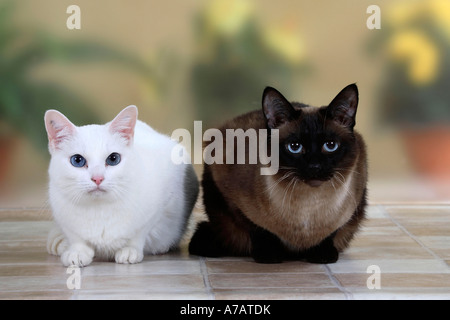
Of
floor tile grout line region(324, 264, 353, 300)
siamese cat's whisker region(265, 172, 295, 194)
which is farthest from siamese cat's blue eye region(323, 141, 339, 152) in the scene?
floor tile grout line region(324, 264, 353, 300)

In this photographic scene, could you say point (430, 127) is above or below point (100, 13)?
below

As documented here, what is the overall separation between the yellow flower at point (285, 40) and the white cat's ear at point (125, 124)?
3.78 ft

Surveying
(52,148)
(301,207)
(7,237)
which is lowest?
(7,237)

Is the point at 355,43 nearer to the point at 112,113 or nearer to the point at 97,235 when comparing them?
the point at 112,113

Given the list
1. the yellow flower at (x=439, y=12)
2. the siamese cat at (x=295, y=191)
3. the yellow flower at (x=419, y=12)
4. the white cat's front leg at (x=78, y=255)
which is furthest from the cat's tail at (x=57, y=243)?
the yellow flower at (x=439, y=12)

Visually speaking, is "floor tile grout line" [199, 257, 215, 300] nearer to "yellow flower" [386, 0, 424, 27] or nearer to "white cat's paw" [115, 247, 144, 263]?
"white cat's paw" [115, 247, 144, 263]

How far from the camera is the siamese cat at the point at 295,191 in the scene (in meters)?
2.13

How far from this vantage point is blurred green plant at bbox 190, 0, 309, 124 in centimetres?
320

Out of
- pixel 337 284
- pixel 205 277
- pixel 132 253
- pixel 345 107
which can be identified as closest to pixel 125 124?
pixel 132 253

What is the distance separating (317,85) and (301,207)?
1.18m

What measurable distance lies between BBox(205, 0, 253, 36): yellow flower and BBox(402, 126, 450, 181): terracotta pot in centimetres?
82

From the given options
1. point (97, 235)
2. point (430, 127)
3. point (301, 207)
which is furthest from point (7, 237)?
point (430, 127)

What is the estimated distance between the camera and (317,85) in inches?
129

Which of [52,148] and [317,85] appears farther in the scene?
[317,85]
